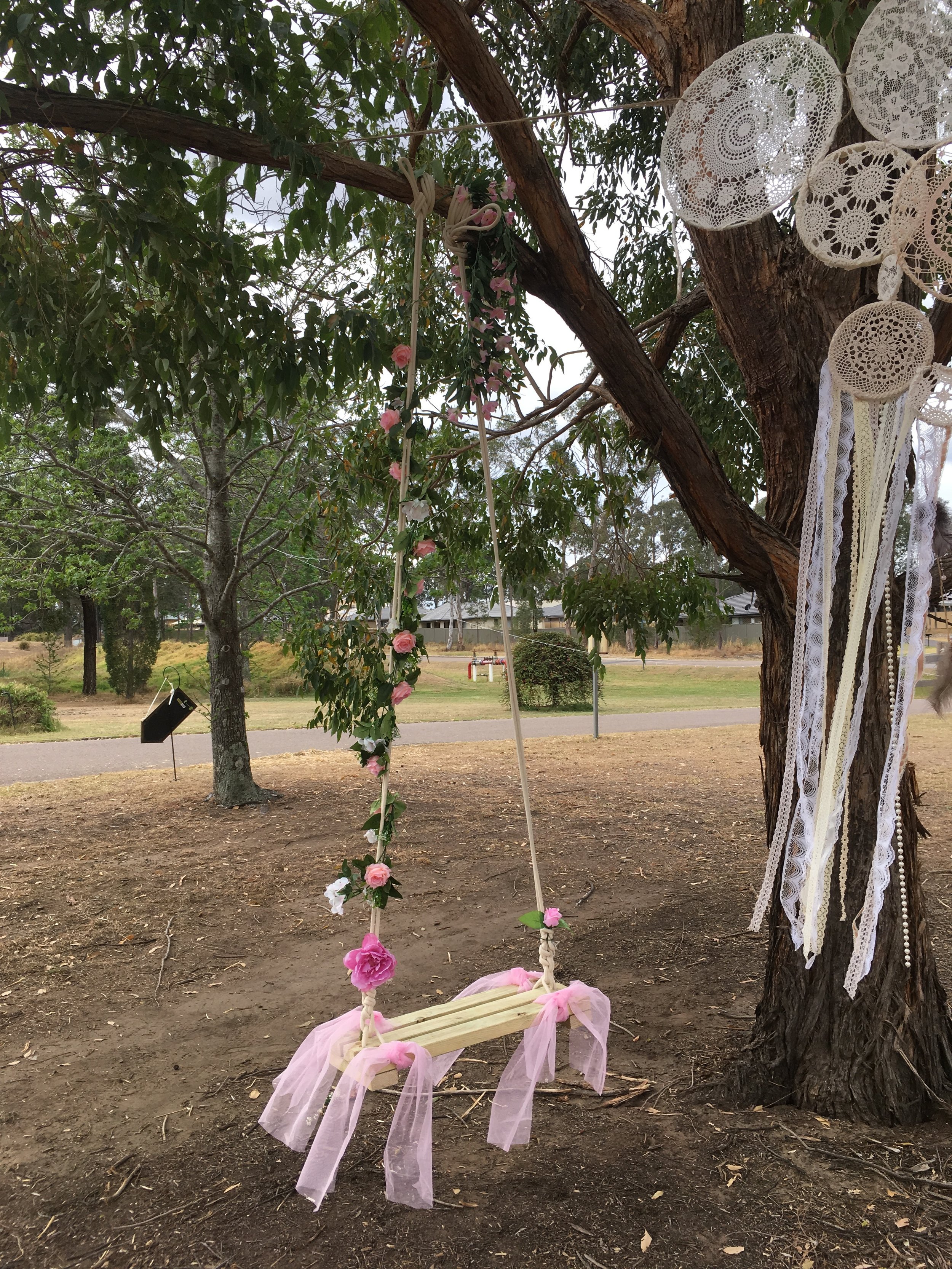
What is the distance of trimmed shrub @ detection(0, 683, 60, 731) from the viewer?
12.0 meters

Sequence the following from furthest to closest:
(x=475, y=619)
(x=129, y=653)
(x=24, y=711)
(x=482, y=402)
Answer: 1. (x=475, y=619)
2. (x=129, y=653)
3. (x=24, y=711)
4. (x=482, y=402)

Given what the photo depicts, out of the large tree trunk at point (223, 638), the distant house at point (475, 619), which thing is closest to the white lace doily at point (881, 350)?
the large tree trunk at point (223, 638)

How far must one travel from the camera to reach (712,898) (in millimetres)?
4430

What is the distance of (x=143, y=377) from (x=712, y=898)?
11.2 ft

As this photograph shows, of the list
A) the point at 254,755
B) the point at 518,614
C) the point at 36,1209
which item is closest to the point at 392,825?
the point at 36,1209

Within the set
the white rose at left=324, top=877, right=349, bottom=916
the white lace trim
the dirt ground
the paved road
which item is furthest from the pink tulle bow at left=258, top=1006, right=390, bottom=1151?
the paved road

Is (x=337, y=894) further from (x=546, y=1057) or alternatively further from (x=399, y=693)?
(x=546, y=1057)

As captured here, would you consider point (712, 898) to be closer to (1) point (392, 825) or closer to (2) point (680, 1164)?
(2) point (680, 1164)

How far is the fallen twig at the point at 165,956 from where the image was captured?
3430 mm

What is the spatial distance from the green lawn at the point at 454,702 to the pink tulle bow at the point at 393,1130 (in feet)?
33.9

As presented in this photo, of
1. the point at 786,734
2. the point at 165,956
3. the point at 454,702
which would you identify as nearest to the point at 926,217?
the point at 786,734

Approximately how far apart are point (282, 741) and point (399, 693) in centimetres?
921

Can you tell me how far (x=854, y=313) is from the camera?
1.67 meters

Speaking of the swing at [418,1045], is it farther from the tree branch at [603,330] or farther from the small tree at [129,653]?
the small tree at [129,653]
